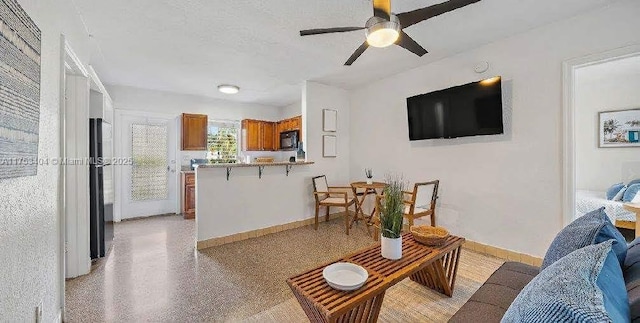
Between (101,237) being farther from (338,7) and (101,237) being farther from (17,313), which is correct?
(338,7)

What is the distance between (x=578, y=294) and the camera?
60cm

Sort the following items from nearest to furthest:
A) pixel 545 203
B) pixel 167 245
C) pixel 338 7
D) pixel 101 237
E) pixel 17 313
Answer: pixel 17 313, pixel 338 7, pixel 545 203, pixel 101 237, pixel 167 245

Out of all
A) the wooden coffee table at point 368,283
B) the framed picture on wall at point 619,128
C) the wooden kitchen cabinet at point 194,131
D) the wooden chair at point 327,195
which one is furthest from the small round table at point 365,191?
the framed picture on wall at point 619,128

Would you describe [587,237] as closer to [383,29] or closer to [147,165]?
[383,29]

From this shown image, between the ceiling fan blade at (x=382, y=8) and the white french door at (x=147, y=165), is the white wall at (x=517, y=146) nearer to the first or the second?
the ceiling fan blade at (x=382, y=8)

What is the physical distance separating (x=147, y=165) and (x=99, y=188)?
7.33 feet

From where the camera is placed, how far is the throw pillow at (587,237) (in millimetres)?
1139

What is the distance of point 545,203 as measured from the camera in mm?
2512

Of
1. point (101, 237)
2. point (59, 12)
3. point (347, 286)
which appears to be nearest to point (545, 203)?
point (347, 286)

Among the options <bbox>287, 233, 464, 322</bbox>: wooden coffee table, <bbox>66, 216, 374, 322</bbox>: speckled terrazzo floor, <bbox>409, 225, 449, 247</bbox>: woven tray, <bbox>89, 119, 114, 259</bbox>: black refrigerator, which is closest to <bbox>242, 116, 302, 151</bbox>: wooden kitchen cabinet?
<bbox>66, 216, 374, 322</bbox>: speckled terrazzo floor

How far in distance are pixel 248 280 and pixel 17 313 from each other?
148cm

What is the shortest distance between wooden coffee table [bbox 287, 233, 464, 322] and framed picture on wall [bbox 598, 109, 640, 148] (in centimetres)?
395

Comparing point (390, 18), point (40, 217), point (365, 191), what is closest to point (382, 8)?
point (390, 18)

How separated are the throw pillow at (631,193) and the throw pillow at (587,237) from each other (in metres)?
2.96
